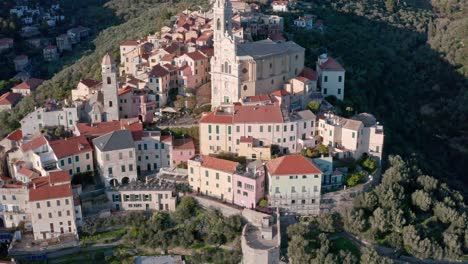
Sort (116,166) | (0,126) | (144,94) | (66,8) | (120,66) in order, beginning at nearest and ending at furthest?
(116,166) < (144,94) < (0,126) < (120,66) < (66,8)

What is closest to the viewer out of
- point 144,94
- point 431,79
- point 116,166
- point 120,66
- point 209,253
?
point 209,253

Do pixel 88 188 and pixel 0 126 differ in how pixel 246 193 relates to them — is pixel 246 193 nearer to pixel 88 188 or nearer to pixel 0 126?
pixel 88 188

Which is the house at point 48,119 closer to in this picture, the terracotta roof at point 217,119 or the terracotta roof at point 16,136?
the terracotta roof at point 16,136

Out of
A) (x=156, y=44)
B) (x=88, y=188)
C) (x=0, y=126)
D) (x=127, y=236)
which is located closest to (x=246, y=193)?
(x=127, y=236)

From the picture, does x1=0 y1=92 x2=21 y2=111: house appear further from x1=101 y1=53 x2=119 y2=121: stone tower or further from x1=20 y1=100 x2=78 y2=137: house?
x1=101 y1=53 x2=119 y2=121: stone tower

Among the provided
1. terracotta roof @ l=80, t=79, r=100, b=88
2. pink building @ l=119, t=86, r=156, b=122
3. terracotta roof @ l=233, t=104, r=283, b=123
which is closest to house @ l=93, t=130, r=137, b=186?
pink building @ l=119, t=86, r=156, b=122

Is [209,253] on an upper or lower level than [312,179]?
lower

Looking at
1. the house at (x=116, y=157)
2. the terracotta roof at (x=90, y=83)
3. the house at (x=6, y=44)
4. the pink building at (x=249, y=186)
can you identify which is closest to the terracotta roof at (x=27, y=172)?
the house at (x=116, y=157)

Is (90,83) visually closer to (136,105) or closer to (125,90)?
(125,90)
